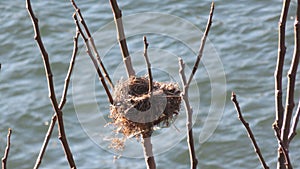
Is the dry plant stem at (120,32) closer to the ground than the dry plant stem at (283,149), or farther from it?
farther from it

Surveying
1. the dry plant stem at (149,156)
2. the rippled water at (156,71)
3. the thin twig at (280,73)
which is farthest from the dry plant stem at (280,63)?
the rippled water at (156,71)

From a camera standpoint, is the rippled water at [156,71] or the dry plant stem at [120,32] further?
the rippled water at [156,71]

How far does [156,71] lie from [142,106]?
8.63 ft

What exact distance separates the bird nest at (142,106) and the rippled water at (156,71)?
216cm

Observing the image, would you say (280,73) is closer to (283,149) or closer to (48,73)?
(283,149)

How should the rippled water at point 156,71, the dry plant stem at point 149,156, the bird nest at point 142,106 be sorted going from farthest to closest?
1. the rippled water at point 156,71
2. the bird nest at point 142,106
3. the dry plant stem at point 149,156

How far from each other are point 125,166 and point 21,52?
4.87ft

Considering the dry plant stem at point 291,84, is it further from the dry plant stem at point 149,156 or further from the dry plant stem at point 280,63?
the dry plant stem at point 149,156

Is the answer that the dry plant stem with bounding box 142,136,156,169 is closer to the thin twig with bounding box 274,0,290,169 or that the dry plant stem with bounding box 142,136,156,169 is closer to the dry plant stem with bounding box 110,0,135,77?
the dry plant stem with bounding box 110,0,135,77

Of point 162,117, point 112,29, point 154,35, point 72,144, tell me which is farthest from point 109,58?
point 162,117

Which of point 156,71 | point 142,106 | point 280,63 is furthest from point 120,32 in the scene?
point 156,71

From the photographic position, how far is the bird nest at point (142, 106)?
60.6 inches

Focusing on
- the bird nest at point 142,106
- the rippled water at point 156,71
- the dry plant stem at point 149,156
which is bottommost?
the dry plant stem at point 149,156

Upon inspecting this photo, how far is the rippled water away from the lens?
14.4ft
